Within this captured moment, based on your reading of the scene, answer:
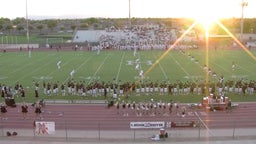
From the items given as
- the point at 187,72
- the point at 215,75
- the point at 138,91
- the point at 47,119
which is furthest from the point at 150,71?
the point at 47,119

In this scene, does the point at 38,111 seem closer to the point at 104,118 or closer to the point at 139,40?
the point at 104,118

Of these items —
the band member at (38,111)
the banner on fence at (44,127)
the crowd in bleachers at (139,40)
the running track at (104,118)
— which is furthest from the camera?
the crowd in bleachers at (139,40)

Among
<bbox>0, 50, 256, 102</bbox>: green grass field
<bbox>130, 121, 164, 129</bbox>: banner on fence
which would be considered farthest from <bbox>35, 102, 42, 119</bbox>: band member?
<bbox>130, 121, 164, 129</bbox>: banner on fence

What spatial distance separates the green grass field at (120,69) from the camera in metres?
32.1

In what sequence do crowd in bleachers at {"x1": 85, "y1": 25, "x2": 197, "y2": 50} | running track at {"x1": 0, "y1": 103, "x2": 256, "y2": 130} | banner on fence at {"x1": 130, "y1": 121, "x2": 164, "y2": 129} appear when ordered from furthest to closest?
crowd in bleachers at {"x1": 85, "y1": 25, "x2": 197, "y2": 50} → running track at {"x1": 0, "y1": 103, "x2": 256, "y2": 130} → banner on fence at {"x1": 130, "y1": 121, "x2": 164, "y2": 129}

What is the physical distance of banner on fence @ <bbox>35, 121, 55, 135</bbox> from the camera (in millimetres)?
17625

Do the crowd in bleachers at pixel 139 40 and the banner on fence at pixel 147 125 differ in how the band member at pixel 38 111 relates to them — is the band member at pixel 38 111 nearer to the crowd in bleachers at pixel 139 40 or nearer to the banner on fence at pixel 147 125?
the banner on fence at pixel 147 125

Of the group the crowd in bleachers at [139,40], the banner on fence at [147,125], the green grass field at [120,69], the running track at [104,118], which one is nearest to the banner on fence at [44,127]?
the running track at [104,118]

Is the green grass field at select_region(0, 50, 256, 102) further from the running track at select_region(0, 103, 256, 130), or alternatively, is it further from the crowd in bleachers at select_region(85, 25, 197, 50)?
the crowd in bleachers at select_region(85, 25, 197, 50)

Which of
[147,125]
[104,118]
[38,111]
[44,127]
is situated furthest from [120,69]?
[44,127]

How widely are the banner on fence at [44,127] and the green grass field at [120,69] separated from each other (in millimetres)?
8205

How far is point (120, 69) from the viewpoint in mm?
38250

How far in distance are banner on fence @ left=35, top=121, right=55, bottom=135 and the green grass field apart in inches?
323

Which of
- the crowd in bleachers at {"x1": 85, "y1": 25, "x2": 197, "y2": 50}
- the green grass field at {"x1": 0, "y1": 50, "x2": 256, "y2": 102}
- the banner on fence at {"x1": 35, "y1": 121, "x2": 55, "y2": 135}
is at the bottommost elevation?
the banner on fence at {"x1": 35, "y1": 121, "x2": 55, "y2": 135}
